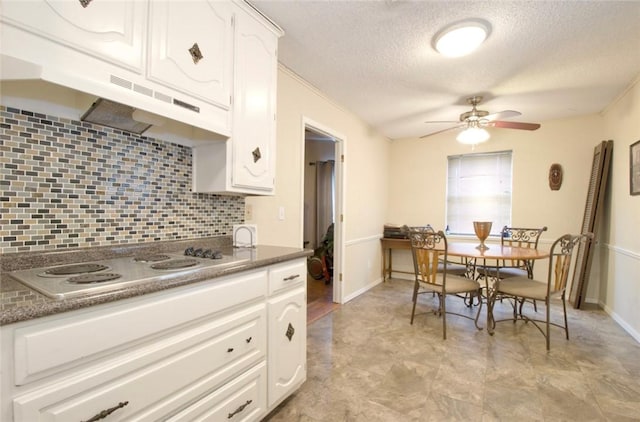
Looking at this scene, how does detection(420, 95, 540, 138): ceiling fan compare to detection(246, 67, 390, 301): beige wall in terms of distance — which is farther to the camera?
detection(420, 95, 540, 138): ceiling fan

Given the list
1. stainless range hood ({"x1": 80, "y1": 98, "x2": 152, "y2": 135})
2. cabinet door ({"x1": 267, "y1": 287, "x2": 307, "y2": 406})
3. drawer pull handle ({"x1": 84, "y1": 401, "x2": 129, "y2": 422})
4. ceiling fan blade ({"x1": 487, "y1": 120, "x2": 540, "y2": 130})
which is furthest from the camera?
ceiling fan blade ({"x1": 487, "y1": 120, "x2": 540, "y2": 130})

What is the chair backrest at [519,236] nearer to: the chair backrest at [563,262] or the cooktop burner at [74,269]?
the chair backrest at [563,262]

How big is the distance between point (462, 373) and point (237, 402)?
1584 mm

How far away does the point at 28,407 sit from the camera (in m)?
0.73

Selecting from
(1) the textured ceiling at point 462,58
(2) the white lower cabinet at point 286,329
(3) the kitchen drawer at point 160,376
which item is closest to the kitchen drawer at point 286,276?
(2) the white lower cabinet at point 286,329

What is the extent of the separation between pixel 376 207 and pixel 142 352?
3965 millimetres

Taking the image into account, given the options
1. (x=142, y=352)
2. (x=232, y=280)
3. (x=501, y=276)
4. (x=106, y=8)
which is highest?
(x=106, y=8)

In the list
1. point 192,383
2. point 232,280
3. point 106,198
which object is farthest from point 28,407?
point 106,198

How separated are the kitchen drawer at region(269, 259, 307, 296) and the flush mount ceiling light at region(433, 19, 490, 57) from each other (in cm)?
179

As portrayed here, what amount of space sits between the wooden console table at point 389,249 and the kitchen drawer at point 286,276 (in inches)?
120

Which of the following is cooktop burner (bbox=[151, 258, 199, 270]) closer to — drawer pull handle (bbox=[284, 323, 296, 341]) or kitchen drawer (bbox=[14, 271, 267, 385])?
kitchen drawer (bbox=[14, 271, 267, 385])

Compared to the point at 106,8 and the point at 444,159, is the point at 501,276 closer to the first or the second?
the point at 444,159

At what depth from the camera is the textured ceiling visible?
5.90ft

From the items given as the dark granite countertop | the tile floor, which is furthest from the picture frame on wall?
the dark granite countertop
